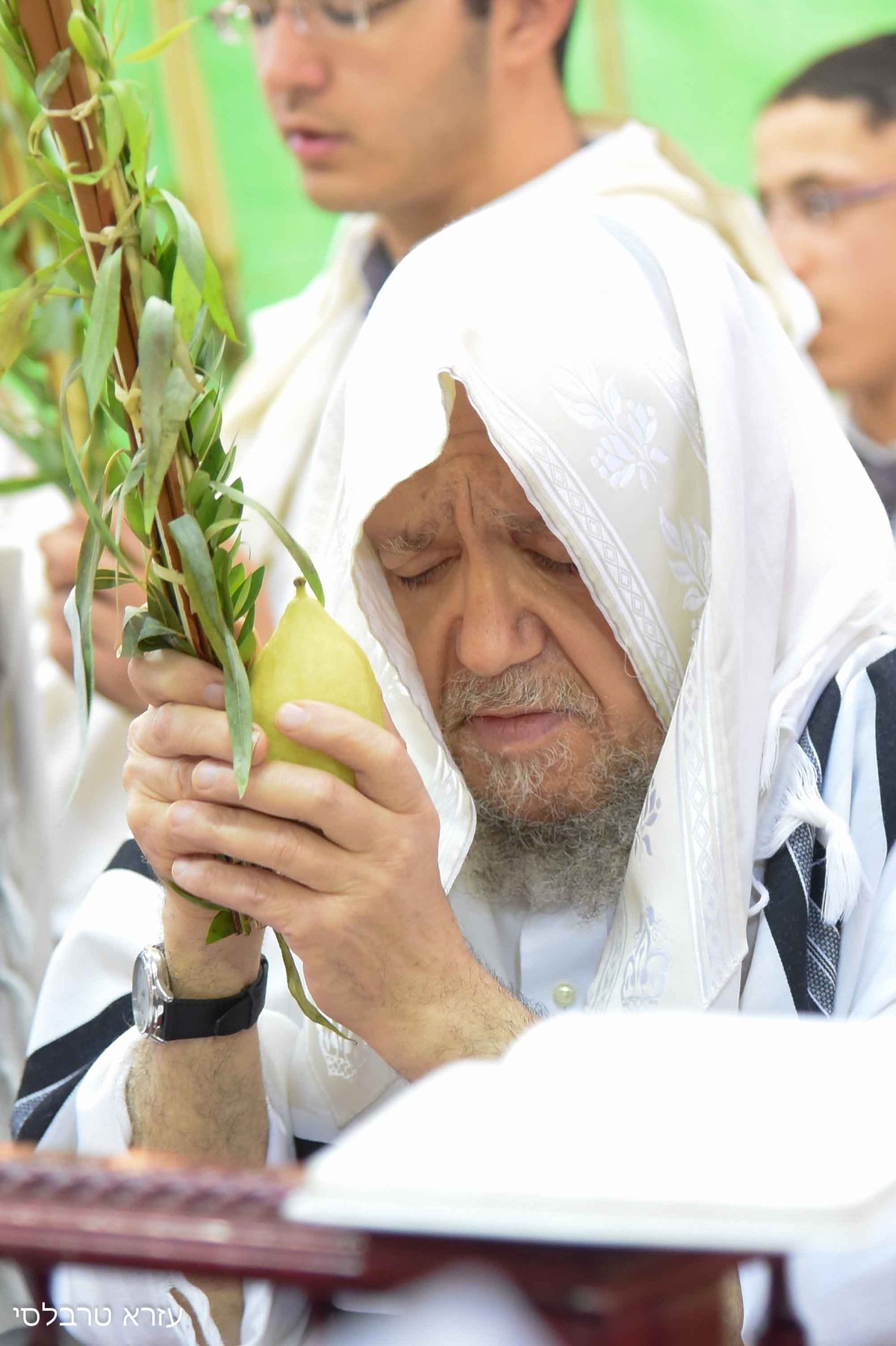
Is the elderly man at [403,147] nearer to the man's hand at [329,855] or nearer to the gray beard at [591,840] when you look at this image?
the gray beard at [591,840]

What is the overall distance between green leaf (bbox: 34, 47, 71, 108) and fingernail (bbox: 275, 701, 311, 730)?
560 mm

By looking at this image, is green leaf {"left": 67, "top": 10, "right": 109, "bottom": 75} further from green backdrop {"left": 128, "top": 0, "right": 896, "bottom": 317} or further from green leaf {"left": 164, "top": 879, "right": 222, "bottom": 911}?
green backdrop {"left": 128, "top": 0, "right": 896, "bottom": 317}

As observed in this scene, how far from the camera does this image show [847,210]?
3.61m

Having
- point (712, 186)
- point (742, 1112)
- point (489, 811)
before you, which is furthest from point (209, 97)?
point (742, 1112)

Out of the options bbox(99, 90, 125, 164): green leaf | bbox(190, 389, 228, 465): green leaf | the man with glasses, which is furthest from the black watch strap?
the man with glasses

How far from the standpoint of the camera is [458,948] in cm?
175

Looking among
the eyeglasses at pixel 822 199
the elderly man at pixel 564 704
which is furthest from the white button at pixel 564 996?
the eyeglasses at pixel 822 199

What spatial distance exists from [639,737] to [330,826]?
64 cm

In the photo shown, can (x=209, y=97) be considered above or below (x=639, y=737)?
above

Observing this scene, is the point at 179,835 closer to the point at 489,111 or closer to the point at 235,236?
the point at 489,111

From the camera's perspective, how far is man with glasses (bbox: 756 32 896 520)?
358 centimetres

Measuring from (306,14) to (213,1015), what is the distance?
251cm

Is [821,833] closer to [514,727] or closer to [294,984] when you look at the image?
[514,727]

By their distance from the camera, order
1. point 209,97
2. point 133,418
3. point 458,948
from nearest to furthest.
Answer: point 133,418 < point 458,948 < point 209,97
